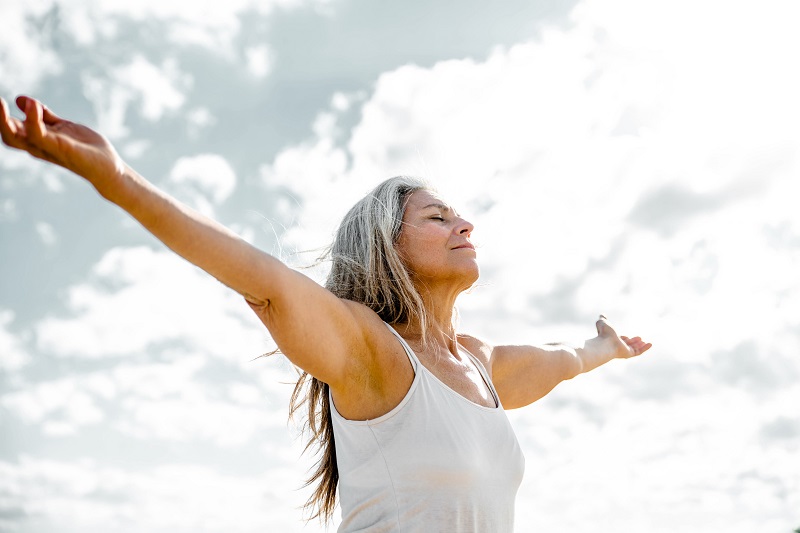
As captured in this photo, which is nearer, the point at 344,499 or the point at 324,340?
the point at 324,340

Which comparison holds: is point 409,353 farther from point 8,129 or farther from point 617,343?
point 617,343

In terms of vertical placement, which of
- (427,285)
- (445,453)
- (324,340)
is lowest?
(445,453)

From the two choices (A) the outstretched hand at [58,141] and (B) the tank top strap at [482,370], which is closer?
(A) the outstretched hand at [58,141]

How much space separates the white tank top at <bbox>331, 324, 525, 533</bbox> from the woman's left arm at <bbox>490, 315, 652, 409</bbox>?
1360 mm

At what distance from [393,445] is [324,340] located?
2.10 feet

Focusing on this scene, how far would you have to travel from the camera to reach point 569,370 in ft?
18.9

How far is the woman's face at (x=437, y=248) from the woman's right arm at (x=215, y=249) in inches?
40.0

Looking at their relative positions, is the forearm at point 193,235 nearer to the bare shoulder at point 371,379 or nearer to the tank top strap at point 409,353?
the bare shoulder at point 371,379

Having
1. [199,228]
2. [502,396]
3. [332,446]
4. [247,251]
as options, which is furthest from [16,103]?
[502,396]

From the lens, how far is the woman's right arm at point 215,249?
2.44 meters

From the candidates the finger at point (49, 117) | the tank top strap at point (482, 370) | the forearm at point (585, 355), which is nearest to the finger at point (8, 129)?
the finger at point (49, 117)

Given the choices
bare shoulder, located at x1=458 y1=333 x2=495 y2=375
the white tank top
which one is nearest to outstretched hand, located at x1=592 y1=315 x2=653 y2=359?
bare shoulder, located at x1=458 y1=333 x2=495 y2=375

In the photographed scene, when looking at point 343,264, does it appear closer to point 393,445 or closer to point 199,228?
point 393,445

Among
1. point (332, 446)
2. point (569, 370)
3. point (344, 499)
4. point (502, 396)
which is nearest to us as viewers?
point (344, 499)
